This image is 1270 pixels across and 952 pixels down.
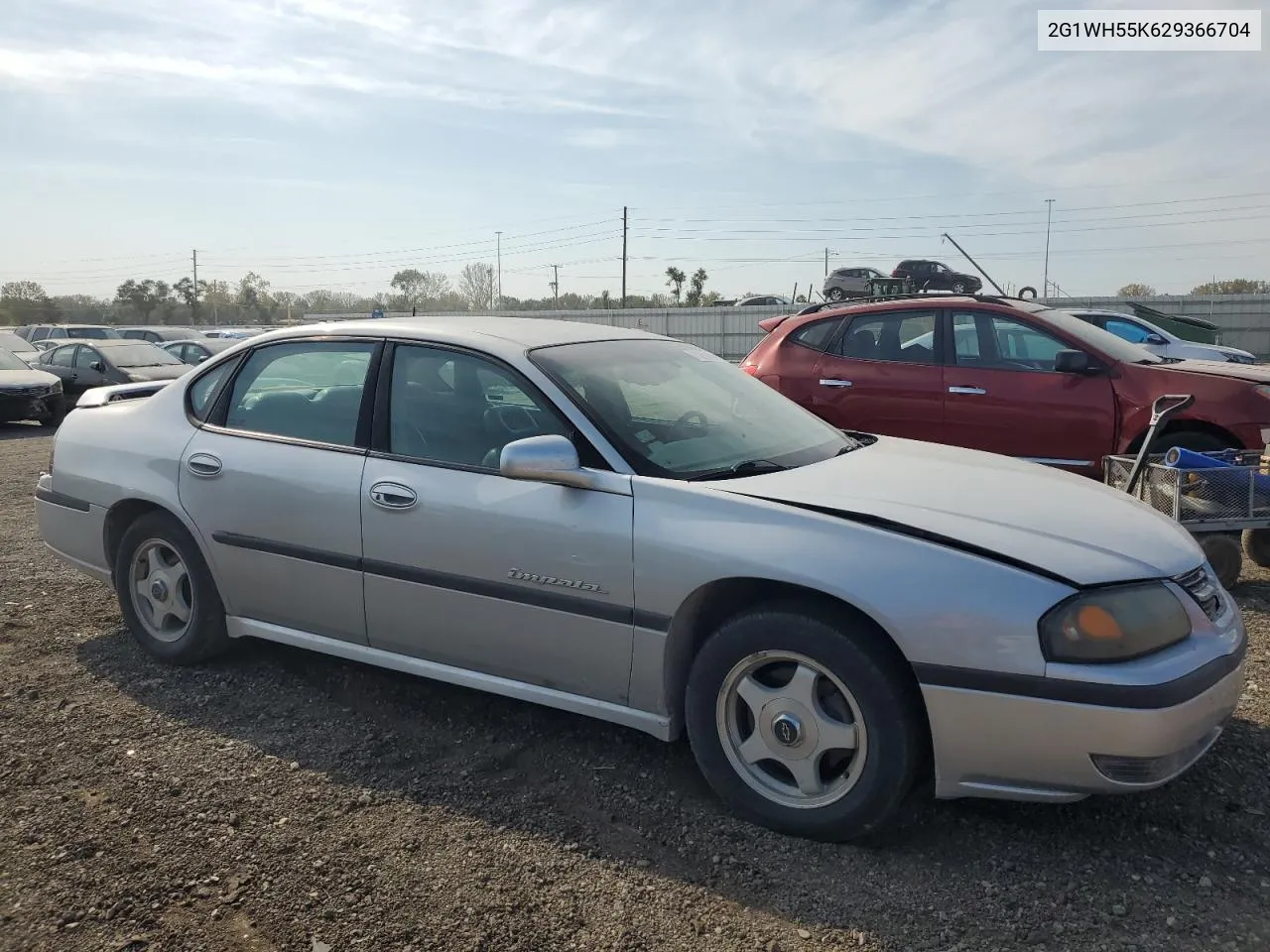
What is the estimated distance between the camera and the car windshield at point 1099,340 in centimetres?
671

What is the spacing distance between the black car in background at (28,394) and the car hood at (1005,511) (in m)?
14.4

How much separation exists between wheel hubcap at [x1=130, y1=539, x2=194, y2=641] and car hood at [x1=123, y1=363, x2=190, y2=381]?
13452mm

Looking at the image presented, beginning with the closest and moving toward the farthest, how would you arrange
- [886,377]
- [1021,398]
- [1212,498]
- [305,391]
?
[305,391], [1212,498], [1021,398], [886,377]

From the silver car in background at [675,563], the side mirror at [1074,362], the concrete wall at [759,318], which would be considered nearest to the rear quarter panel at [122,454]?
the silver car in background at [675,563]

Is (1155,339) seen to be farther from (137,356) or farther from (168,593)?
(137,356)

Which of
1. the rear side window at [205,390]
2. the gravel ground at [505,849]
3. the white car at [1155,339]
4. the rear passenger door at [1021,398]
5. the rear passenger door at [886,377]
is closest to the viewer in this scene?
the gravel ground at [505,849]

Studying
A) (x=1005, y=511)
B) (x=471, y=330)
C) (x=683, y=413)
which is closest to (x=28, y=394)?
(x=471, y=330)

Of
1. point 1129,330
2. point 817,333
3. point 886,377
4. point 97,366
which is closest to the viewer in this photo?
point 886,377

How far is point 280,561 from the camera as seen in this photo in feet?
12.8

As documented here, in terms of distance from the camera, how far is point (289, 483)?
386cm

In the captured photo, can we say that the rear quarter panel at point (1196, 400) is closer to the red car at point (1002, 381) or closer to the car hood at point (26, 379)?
the red car at point (1002, 381)

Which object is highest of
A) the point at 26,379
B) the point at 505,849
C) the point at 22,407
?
the point at 26,379

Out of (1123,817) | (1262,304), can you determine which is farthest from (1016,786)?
(1262,304)

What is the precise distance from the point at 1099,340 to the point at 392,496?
17.5 ft
